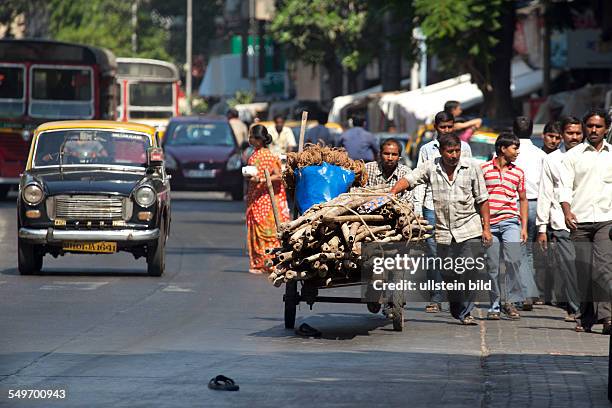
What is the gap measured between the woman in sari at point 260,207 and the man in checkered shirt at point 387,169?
4.48 m

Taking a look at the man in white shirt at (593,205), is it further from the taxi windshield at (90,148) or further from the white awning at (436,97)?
the white awning at (436,97)

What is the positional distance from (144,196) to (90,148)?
1.34 metres

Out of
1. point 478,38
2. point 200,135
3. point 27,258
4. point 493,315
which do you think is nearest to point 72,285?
point 27,258

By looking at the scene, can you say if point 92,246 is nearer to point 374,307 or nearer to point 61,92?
point 374,307

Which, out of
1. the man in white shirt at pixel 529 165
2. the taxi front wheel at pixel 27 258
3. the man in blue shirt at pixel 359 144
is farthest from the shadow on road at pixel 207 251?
the man in white shirt at pixel 529 165

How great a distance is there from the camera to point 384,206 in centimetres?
1211

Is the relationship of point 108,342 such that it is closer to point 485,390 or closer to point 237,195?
point 485,390

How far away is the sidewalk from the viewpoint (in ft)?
30.1

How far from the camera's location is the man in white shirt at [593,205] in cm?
1277

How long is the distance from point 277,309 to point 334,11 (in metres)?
41.3

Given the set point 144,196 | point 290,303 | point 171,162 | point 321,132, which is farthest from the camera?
point 171,162

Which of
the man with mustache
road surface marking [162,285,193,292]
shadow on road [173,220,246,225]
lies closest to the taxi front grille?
road surface marking [162,285,193,292]

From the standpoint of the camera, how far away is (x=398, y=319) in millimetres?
12578

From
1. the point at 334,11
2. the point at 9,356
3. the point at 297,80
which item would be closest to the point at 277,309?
the point at 9,356
